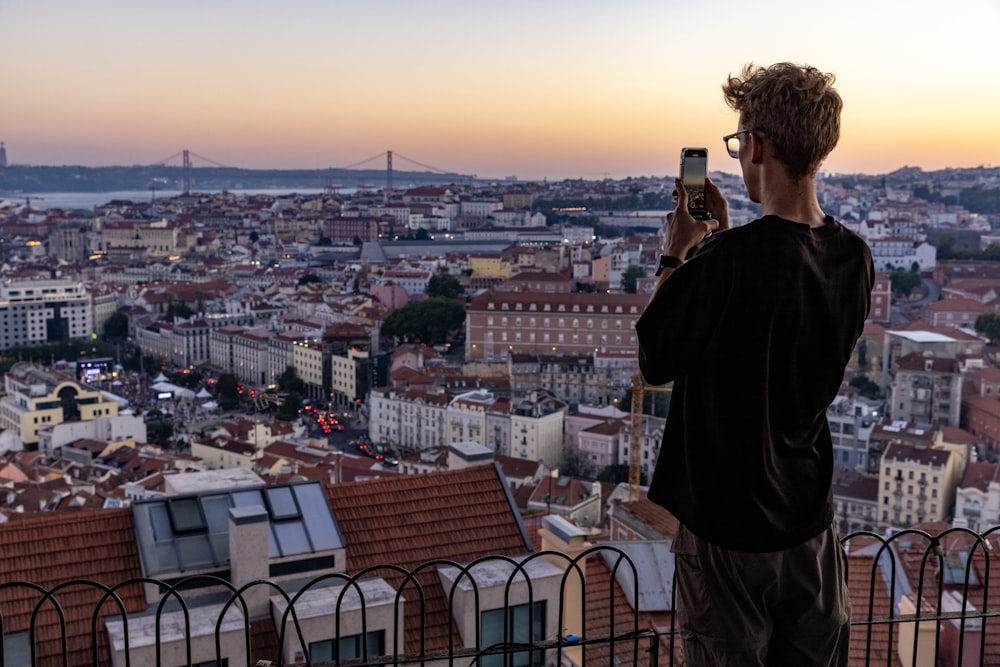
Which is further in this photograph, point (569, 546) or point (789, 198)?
point (569, 546)

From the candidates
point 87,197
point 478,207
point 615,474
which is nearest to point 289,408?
point 615,474

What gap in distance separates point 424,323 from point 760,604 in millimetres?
20835

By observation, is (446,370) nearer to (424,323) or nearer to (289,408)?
(424,323)

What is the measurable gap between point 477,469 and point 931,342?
54.3 feet

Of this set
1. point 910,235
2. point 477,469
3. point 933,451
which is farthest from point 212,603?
point 910,235

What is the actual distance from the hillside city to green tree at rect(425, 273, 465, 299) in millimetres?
55

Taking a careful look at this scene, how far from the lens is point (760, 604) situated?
2.35ft

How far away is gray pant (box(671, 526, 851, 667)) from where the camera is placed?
71cm

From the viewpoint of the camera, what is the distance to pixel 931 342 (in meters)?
17.8

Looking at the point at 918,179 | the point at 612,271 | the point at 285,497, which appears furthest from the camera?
the point at 918,179

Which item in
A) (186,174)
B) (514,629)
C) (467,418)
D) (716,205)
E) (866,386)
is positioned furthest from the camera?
(186,174)

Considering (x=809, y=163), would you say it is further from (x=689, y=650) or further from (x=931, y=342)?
(x=931, y=342)

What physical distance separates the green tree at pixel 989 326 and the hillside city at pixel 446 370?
0.13ft

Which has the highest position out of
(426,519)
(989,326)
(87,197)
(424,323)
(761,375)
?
(761,375)
